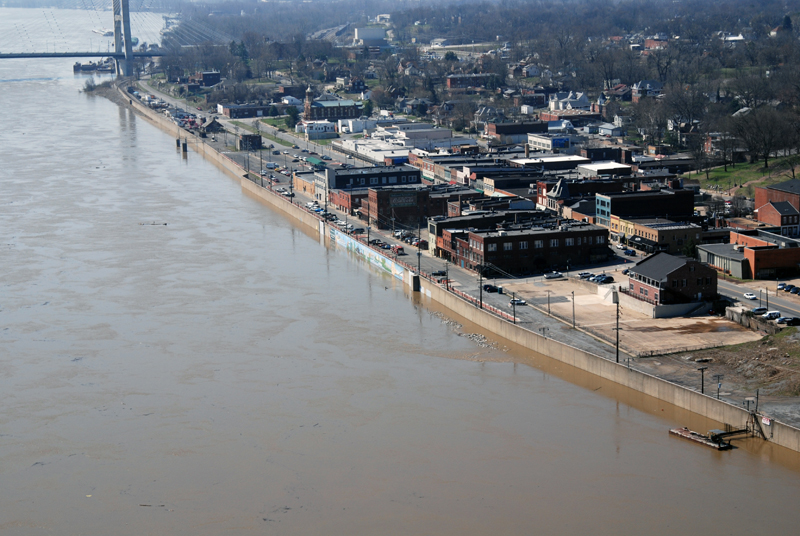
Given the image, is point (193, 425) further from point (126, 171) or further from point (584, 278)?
point (126, 171)

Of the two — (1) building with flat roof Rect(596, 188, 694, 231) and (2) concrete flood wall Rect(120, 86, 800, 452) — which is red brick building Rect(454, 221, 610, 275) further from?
(1) building with flat roof Rect(596, 188, 694, 231)

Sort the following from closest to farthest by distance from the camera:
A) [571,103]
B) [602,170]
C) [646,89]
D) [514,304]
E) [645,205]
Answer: [514,304]
[645,205]
[602,170]
[571,103]
[646,89]

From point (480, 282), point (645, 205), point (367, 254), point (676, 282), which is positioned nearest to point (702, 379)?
point (676, 282)

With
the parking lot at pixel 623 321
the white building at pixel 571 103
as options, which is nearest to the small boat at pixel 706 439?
the parking lot at pixel 623 321

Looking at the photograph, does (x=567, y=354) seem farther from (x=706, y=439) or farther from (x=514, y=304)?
(x=706, y=439)

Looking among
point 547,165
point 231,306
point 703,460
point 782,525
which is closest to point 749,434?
point 703,460

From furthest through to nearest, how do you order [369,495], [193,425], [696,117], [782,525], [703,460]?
[696,117]
[193,425]
[703,460]
[369,495]
[782,525]

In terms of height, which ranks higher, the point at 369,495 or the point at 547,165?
the point at 547,165
